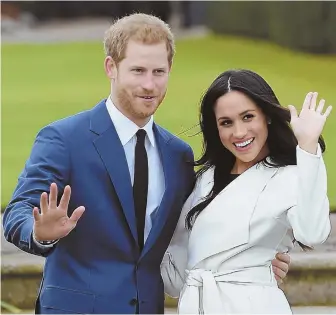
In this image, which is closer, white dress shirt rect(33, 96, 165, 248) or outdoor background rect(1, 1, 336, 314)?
white dress shirt rect(33, 96, 165, 248)

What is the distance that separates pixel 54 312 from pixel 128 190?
1.49 feet

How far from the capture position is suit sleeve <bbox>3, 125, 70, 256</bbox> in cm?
312

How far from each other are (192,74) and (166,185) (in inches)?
450

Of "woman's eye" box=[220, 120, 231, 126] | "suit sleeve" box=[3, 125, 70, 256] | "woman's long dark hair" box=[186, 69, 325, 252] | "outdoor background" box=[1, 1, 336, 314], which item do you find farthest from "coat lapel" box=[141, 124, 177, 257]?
"outdoor background" box=[1, 1, 336, 314]

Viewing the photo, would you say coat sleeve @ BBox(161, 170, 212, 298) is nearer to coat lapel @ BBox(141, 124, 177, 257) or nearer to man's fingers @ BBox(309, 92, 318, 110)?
coat lapel @ BBox(141, 124, 177, 257)

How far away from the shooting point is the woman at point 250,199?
10.3 feet

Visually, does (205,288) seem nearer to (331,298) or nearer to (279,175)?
(279,175)

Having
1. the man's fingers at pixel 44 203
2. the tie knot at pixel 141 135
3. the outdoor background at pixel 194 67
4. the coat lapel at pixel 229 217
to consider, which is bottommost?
the outdoor background at pixel 194 67

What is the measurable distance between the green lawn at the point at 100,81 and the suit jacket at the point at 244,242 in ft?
11.5

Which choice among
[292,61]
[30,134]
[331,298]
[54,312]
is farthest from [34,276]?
[292,61]

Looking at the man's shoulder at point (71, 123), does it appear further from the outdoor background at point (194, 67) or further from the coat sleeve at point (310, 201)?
the outdoor background at point (194, 67)

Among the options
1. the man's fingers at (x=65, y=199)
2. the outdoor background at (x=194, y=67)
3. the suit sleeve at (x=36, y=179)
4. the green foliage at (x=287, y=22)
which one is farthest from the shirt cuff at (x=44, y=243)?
the green foliage at (x=287, y=22)

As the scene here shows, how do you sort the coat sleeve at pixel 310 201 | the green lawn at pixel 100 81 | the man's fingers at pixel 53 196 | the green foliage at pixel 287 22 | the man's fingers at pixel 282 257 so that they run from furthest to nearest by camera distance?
the green foliage at pixel 287 22, the green lawn at pixel 100 81, the man's fingers at pixel 282 257, the coat sleeve at pixel 310 201, the man's fingers at pixel 53 196

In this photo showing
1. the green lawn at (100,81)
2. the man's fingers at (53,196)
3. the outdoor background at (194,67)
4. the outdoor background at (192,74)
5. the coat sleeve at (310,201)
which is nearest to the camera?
the man's fingers at (53,196)
